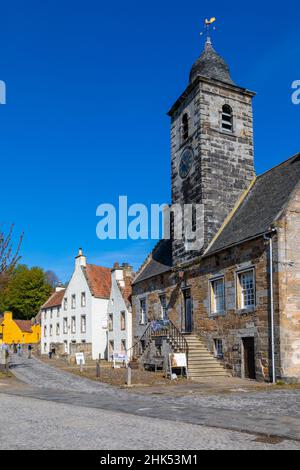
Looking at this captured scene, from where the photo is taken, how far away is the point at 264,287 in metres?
20.9

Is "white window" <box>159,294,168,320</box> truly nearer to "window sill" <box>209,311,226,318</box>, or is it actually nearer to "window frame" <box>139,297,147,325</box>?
"window frame" <box>139,297,147,325</box>

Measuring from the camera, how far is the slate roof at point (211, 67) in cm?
2891

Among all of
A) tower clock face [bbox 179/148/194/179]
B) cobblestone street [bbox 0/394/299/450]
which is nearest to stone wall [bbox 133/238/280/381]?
tower clock face [bbox 179/148/194/179]

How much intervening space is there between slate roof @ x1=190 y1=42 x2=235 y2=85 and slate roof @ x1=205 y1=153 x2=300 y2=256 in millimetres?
6232

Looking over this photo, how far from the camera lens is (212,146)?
90.1 feet

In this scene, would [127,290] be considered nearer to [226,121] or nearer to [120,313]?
[120,313]

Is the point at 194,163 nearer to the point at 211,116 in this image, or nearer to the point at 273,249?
the point at 211,116

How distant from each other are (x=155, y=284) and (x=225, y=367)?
951cm

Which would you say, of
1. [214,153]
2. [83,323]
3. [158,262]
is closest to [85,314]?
[83,323]

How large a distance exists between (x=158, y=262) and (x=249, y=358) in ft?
41.3

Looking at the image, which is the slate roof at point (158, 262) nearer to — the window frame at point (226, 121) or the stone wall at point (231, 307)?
the stone wall at point (231, 307)
